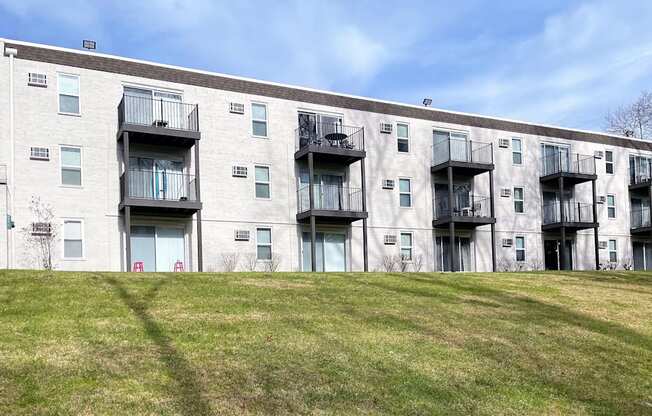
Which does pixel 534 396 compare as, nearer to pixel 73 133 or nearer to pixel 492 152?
pixel 73 133


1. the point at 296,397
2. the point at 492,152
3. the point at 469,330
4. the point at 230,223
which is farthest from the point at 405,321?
the point at 492,152

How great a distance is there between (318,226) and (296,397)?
56.4 feet

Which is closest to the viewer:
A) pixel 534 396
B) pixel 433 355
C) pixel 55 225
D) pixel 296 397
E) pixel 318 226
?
pixel 296 397

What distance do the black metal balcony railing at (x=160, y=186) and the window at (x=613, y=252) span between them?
69.4 ft

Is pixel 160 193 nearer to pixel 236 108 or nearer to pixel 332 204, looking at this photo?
pixel 236 108

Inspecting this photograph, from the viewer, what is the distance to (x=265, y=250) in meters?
23.0

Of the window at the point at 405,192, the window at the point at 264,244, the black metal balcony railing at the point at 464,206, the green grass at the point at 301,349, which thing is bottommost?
the green grass at the point at 301,349

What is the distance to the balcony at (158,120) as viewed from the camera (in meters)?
20.3

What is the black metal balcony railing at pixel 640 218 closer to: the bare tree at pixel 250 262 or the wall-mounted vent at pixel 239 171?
the bare tree at pixel 250 262

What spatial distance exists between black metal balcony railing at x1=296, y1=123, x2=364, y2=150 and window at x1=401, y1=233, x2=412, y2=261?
3.95m

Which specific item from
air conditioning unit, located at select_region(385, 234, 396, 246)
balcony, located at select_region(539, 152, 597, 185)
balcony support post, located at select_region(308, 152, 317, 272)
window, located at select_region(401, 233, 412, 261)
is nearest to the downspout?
balcony support post, located at select_region(308, 152, 317, 272)

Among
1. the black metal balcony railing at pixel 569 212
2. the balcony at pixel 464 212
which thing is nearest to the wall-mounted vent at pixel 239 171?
the balcony at pixel 464 212

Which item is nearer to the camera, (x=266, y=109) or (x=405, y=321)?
(x=405, y=321)

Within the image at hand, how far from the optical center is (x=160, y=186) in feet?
69.9
